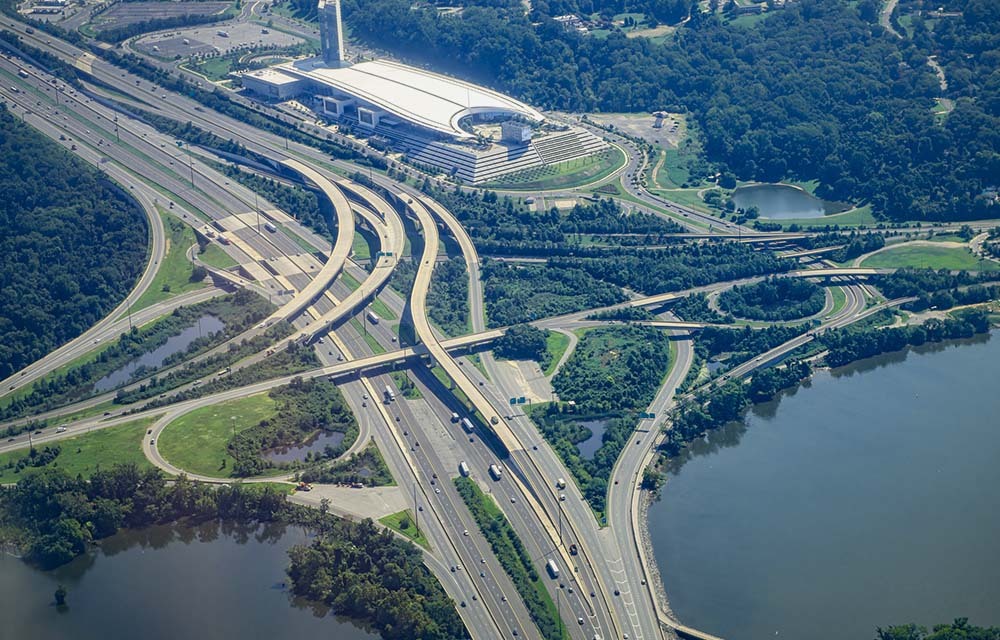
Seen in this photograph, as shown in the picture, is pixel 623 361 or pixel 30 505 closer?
pixel 30 505

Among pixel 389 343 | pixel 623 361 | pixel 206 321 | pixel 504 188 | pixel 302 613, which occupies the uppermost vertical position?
pixel 504 188

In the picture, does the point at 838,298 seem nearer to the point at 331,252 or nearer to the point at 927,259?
the point at 927,259

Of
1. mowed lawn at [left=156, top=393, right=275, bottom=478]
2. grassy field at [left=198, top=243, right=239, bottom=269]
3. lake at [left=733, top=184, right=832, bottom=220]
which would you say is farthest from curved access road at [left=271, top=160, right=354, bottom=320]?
lake at [left=733, top=184, right=832, bottom=220]

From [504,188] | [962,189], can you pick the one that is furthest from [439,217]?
[962,189]

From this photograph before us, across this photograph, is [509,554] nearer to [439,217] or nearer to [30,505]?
[30,505]

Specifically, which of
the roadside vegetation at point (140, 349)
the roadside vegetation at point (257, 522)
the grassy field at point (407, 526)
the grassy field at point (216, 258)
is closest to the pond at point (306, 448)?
the roadside vegetation at point (257, 522)

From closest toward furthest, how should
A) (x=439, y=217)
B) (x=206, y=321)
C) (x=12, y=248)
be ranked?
1. (x=206, y=321)
2. (x=12, y=248)
3. (x=439, y=217)

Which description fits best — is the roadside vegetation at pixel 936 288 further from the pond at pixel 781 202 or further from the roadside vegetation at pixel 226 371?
the roadside vegetation at pixel 226 371
